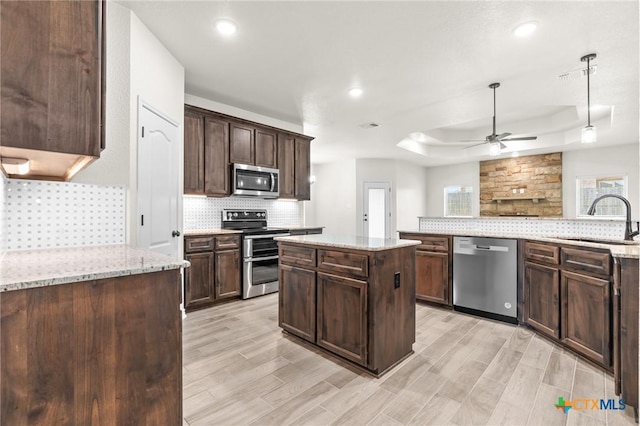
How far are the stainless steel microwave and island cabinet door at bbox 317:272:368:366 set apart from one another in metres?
2.21

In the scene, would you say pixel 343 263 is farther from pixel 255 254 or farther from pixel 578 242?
pixel 255 254

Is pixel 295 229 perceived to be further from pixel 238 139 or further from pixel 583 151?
pixel 583 151

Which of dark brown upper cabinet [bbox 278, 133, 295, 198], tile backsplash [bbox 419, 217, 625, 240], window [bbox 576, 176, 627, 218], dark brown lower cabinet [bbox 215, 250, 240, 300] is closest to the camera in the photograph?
tile backsplash [bbox 419, 217, 625, 240]

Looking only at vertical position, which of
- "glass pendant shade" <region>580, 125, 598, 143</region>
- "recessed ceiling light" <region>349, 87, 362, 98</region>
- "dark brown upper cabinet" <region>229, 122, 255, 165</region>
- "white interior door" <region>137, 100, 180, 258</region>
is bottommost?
"white interior door" <region>137, 100, 180, 258</region>

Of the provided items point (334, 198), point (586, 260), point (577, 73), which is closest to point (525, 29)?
point (577, 73)

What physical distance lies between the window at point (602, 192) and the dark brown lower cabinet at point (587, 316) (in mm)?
5208

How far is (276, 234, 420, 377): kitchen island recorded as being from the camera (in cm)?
212

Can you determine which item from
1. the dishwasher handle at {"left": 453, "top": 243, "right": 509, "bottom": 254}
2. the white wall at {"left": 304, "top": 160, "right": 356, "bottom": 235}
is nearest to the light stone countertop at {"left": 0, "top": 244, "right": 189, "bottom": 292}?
the dishwasher handle at {"left": 453, "top": 243, "right": 509, "bottom": 254}

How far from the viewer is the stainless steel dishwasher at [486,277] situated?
10.2 feet

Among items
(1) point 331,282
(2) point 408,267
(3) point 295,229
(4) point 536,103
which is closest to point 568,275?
(2) point 408,267

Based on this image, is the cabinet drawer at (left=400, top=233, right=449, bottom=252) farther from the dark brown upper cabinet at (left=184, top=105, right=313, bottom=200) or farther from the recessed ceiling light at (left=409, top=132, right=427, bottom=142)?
the recessed ceiling light at (left=409, top=132, right=427, bottom=142)

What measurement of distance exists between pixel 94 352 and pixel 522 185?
8.27 m

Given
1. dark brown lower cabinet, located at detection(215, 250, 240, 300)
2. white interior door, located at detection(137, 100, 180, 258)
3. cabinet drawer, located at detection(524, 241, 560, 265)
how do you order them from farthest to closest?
dark brown lower cabinet, located at detection(215, 250, 240, 300) < cabinet drawer, located at detection(524, 241, 560, 265) < white interior door, located at detection(137, 100, 180, 258)

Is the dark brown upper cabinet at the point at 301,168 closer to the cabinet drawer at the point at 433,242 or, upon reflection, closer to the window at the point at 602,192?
the cabinet drawer at the point at 433,242
